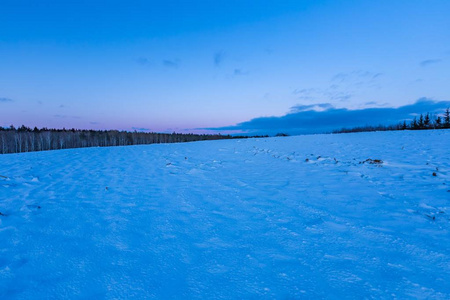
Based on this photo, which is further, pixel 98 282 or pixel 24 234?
pixel 24 234

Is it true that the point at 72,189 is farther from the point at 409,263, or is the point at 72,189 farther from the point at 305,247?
the point at 409,263

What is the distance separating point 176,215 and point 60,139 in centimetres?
3180

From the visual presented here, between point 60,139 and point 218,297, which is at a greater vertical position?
point 60,139

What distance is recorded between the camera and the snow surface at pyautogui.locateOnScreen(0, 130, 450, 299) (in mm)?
1803

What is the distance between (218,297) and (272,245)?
0.96 m

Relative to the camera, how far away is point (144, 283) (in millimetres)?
1860

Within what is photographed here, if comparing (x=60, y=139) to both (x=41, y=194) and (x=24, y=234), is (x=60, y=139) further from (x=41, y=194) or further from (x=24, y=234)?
(x=24, y=234)

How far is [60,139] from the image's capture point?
27766 mm

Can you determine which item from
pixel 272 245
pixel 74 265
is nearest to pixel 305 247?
pixel 272 245

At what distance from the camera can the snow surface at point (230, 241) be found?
5.91 feet

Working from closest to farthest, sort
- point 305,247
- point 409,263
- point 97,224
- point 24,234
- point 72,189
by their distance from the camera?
1. point 409,263
2. point 305,247
3. point 24,234
4. point 97,224
5. point 72,189

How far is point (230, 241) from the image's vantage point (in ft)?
8.43

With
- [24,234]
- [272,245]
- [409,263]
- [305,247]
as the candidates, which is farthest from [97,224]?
[409,263]

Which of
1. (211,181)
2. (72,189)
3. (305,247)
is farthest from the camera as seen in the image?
(211,181)
